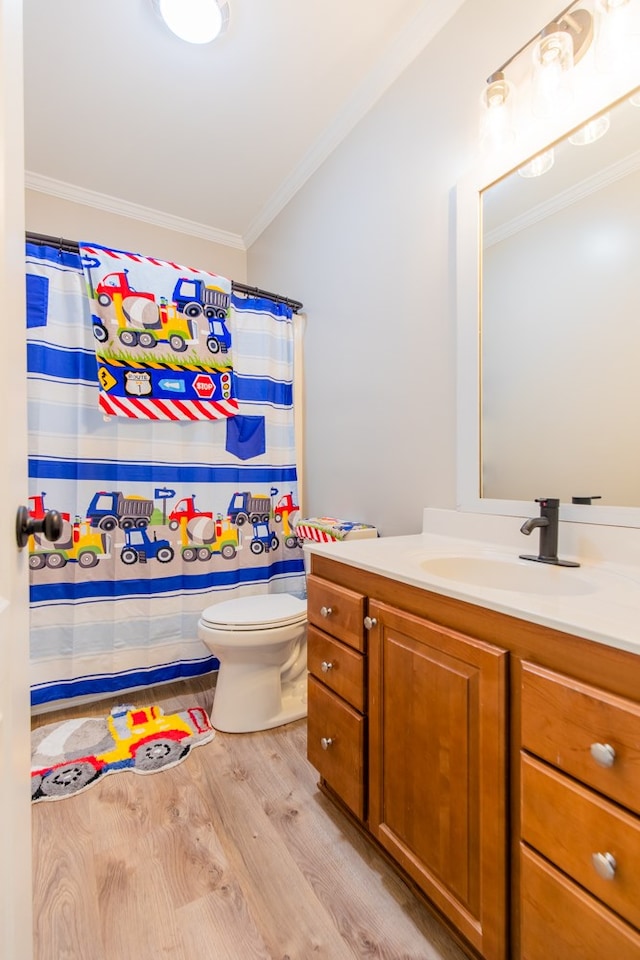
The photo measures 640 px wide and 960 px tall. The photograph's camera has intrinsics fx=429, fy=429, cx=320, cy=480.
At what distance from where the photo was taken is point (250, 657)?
1.67 meters

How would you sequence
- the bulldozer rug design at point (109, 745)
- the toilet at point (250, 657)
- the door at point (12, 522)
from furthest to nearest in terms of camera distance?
the toilet at point (250, 657), the bulldozer rug design at point (109, 745), the door at point (12, 522)

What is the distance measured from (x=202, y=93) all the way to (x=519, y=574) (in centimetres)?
228

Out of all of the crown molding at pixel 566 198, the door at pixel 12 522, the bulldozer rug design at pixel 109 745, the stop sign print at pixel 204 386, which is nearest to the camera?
the door at pixel 12 522

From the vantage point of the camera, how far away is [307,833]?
1.22 m

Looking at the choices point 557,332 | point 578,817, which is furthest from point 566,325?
point 578,817

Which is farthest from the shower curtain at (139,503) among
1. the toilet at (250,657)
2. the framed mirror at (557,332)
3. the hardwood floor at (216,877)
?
the framed mirror at (557,332)

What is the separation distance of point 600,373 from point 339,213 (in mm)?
1478

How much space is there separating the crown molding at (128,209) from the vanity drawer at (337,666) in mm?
2615

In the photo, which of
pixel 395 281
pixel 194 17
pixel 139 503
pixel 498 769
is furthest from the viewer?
pixel 139 503

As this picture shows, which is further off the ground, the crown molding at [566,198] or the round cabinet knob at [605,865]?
the crown molding at [566,198]

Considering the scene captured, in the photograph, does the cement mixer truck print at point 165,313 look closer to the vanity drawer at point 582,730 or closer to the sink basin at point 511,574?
the sink basin at point 511,574

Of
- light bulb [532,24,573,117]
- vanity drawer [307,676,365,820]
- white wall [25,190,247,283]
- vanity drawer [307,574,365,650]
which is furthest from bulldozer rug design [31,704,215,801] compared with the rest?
white wall [25,190,247,283]

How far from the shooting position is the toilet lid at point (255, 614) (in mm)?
1635

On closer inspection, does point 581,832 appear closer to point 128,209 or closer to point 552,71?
point 552,71
